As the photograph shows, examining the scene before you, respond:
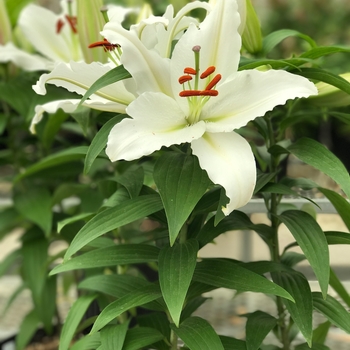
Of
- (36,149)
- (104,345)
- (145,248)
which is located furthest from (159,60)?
(36,149)

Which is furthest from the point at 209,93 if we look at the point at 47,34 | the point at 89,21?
the point at 47,34

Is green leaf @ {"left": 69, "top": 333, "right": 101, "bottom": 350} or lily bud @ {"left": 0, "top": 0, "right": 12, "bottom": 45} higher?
lily bud @ {"left": 0, "top": 0, "right": 12, "bottom": 45}

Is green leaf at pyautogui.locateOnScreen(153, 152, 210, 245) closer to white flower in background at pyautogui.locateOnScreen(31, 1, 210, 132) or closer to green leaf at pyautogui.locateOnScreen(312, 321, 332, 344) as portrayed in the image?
white flower in background at pyautogui.locateOnScreen(31, 1, 210, 132)

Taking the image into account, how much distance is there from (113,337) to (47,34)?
2.30 feet

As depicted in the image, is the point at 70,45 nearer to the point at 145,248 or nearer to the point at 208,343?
the point at 145,248

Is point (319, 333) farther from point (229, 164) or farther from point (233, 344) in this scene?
point (229, 164)

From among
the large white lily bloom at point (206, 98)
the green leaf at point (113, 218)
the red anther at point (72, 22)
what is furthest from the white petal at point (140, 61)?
the red anther at point (72, 22)

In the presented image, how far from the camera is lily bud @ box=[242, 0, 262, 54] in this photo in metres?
0.67

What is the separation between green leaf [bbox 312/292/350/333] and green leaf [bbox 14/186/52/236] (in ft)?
1.90

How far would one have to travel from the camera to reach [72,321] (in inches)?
29.4

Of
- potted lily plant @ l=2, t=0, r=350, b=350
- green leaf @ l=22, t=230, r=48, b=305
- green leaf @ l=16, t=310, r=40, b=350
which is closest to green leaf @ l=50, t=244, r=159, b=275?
potted lily plant @ l=2, t=0, r=350, b=350

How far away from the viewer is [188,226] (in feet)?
2.28

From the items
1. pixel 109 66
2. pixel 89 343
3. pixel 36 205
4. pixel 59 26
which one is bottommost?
pixel 36 205

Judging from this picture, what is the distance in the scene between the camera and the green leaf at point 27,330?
119cm
